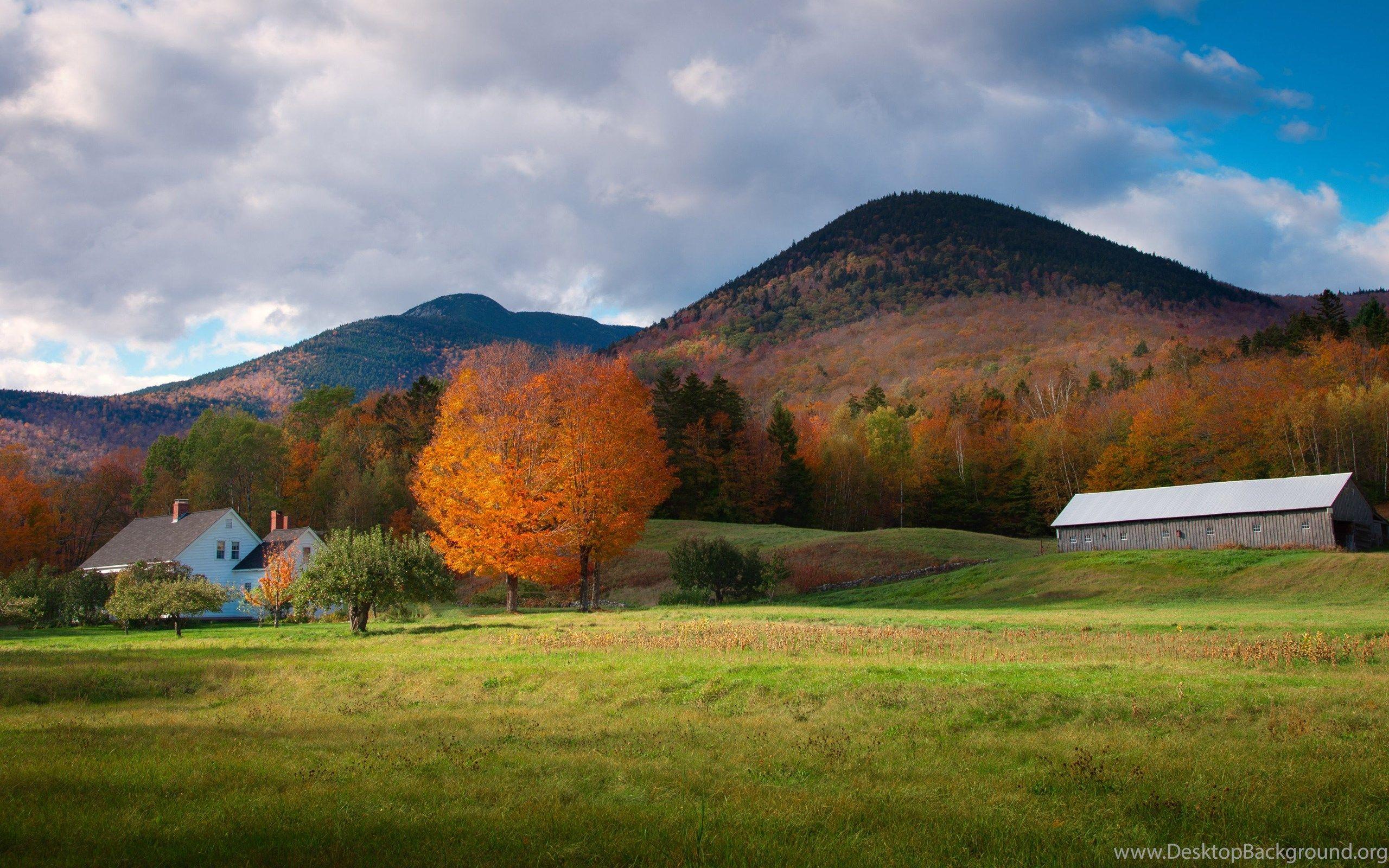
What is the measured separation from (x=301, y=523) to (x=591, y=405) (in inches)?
1841

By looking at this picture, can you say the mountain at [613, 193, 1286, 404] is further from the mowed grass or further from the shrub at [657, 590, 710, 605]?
the mowed grass

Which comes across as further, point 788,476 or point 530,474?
point 788,476

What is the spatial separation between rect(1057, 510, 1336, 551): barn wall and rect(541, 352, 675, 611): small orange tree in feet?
107

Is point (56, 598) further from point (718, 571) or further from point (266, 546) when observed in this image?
point (718, 571)

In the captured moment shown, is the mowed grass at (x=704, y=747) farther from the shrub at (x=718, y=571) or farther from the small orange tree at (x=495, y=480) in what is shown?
the shrub at (x=718, y=571)

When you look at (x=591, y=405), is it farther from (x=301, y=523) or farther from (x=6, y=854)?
(x=301, y=523)

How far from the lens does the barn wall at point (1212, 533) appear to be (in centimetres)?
4897

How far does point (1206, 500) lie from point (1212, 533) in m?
2.49

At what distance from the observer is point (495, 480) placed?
114ft

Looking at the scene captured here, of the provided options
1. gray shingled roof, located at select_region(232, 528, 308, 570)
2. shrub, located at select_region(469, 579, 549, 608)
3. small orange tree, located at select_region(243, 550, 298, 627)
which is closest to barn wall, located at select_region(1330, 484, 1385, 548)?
shrub, located at select_region(469, 579, 549, 608)

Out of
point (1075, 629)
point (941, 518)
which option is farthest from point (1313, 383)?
point (1075, 629)

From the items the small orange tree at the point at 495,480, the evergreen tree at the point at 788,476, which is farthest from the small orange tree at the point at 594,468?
the evergreen tree at the point at 788,476

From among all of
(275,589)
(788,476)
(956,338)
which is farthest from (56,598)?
(956,338)

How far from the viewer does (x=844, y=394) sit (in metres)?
128
